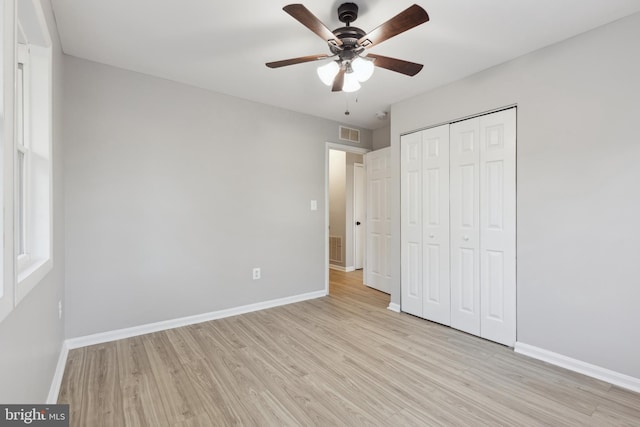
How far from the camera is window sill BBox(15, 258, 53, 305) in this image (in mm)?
1149

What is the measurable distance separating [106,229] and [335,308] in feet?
8.17

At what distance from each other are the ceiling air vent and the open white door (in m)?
0.30

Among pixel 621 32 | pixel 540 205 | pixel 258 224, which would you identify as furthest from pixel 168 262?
pixel 621 32

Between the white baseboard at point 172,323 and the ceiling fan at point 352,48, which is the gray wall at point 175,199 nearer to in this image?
the white baseboard at point 172,323

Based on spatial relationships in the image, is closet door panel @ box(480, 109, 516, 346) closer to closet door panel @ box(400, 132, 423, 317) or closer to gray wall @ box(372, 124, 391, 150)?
closet door panel @ box(400, 132, 423, 317)

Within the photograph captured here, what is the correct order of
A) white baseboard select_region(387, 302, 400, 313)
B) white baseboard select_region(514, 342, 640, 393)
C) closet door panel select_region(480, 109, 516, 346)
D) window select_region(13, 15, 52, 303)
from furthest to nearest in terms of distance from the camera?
white baseboard select_region(387, 302, 400, 313), closet door panel select_region(480, 109, 516, 346), white baseboard select_region(514, 342, 640, 393), window select_region(13, 15, 52, 303)

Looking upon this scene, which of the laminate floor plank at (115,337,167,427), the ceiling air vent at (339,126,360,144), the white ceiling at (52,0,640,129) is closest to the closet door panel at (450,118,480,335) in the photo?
the white ceiling at (52,0,640,129)

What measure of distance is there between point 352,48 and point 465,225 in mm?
1931

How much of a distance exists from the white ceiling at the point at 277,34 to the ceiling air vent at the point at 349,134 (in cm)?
128

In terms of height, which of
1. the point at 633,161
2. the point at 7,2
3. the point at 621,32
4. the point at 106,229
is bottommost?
the point at 106,229

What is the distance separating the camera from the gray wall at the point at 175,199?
2.58m

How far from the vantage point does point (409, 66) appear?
76.6 inches

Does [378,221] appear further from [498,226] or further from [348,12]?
[348,12]

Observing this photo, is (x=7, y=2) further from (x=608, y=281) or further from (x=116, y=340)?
(x=608, y=281)
